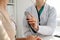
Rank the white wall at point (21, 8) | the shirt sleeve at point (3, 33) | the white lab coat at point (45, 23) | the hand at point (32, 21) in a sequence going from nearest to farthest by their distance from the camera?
the shirt sleeve at point (3, 33)
the hand at point (32, 21)
the white lab coat at point (45, 23)
the white wall at point (21, 8)

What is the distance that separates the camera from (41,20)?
1190mm

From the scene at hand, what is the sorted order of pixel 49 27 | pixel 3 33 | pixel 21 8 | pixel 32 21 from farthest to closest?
1. pixel 21 8
2. pixel 49 27
3. pixel 32 21
4. pixel 3 33

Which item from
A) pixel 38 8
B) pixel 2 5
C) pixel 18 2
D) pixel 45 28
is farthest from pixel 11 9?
pixel 2 5

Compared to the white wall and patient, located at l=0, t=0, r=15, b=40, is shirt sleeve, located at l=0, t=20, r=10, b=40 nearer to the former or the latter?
patient, located at l=0, t=0, r=15, b=40

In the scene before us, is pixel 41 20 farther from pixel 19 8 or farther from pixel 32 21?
pixel 19 8

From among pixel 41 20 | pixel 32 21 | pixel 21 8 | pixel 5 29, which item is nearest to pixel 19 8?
pixel 21 8

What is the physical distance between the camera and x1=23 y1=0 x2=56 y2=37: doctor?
1.14m

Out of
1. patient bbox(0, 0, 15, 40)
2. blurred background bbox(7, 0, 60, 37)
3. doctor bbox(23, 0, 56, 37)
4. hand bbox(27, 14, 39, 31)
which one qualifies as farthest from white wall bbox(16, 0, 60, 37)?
patient bbox(0, 0, 15, 40)

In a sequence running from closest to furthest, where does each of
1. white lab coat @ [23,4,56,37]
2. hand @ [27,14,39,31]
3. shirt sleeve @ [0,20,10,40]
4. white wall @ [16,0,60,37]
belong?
1. shirt sleeve @ [0,20,10,40]
2. hand @ [27,14,39,31]
3. white lab coat @ [23,4,56,37]
4. white wall @ [16,0,60,37]

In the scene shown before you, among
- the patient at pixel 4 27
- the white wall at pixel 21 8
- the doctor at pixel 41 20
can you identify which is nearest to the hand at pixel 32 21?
the doctor at pixel 41 20

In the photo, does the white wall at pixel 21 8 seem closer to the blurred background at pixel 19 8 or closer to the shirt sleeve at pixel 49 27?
the blurred background at pixel 19 8

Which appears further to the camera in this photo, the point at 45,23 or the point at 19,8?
the point at 19,8

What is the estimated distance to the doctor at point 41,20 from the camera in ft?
3.74

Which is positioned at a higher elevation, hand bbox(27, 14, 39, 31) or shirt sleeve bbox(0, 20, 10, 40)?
shirt sleeve bbox(0, 20, 10, 40)
